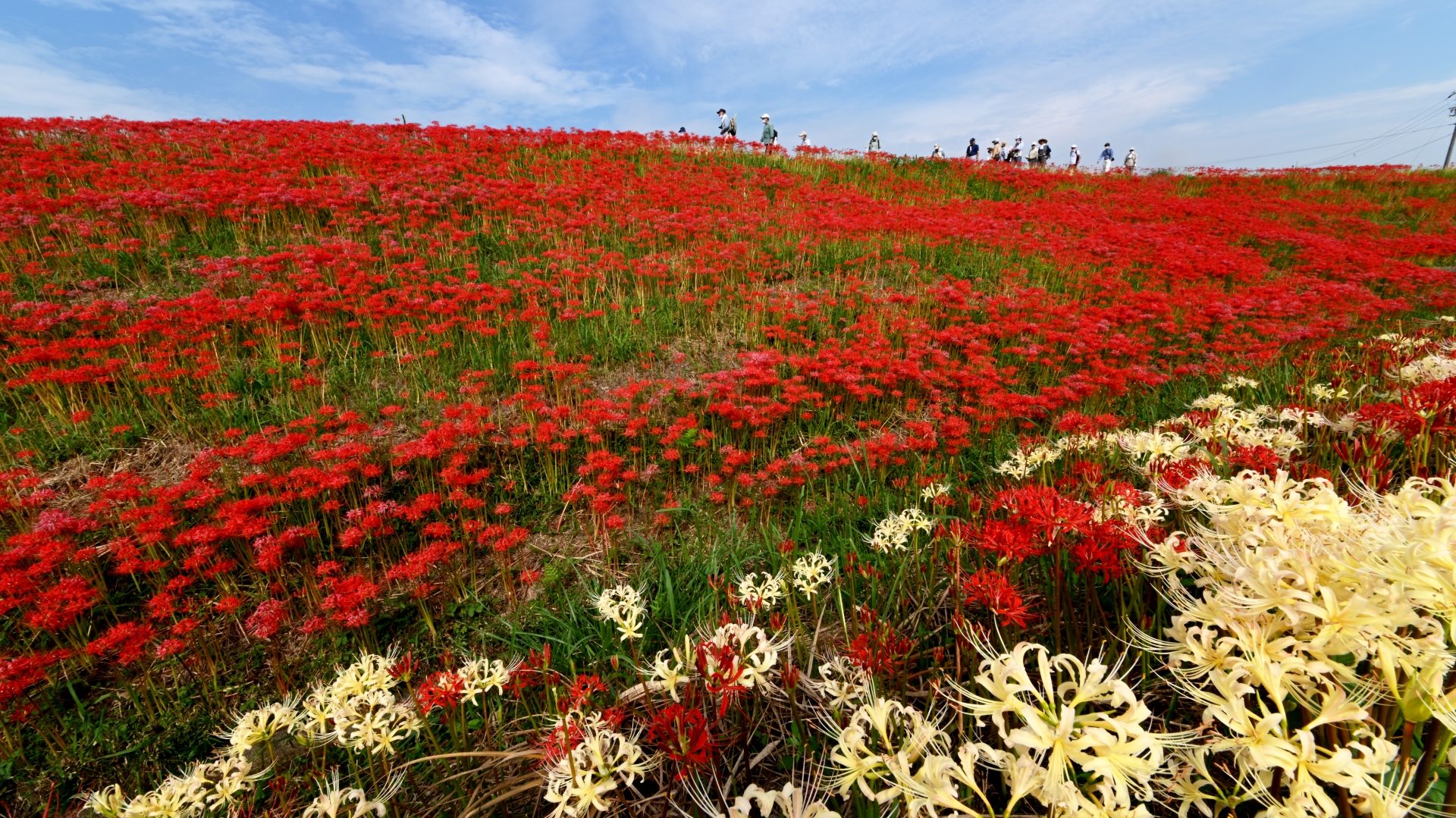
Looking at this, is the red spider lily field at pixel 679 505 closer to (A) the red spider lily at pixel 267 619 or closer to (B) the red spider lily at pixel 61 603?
(B) the red spider lily at pixel 61 603

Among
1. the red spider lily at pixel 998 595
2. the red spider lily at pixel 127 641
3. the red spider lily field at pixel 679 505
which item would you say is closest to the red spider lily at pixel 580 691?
the red spider lily field at pixel 679 505

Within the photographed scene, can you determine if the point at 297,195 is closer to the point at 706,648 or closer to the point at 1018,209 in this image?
the point at 706,648

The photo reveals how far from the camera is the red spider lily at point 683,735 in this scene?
1.23 meters

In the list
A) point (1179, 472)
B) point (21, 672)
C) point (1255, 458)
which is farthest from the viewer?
point (21, 672)

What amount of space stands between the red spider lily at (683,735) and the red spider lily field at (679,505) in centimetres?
1

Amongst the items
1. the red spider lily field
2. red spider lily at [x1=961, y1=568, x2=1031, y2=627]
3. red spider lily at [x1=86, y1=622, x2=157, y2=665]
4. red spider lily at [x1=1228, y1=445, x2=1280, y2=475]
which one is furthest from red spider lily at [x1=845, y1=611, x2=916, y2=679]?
red spider lily at [x1=86, y1=622, x2=157, y2=665]

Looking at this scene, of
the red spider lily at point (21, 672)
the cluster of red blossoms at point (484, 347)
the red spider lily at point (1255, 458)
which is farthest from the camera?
the cluster of red blossoms at point (484, 347)

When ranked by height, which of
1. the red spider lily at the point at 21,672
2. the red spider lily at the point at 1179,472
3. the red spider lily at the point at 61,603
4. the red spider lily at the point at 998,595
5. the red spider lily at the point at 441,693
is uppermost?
the red spider lily at the point at 1179,472

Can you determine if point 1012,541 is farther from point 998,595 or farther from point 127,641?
point 127,641

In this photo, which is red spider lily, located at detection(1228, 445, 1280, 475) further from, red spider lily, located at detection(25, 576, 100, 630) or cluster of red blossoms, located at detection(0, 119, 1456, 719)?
red spider lily, located at detection(25, 576, 100, 630)

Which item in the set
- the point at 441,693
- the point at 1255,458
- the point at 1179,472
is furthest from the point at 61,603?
the point at 1255,458

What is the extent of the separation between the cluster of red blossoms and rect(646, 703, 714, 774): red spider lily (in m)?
0.02

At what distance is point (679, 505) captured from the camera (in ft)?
12.8

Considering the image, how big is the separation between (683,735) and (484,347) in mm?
5281
